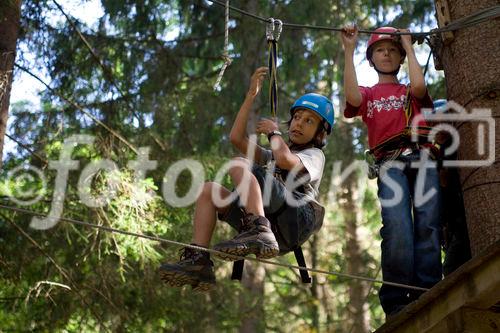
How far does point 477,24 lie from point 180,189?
5267mm

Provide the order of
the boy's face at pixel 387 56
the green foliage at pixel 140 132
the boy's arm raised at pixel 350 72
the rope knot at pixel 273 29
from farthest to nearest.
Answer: the green foliage at pixel 140 132 < the boy's face at pixel 387 56 < the rope knot at pixel 273 29 < the boy's arm raised at pixel 350 72

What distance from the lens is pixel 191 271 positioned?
4406mm

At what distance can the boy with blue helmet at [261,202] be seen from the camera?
4.34 m

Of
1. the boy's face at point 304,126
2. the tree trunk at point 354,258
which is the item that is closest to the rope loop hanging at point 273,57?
the boy's face at point 304,126

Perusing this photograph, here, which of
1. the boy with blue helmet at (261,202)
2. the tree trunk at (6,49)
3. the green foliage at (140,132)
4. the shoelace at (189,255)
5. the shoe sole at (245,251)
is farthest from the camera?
the green foliage at (140,132)

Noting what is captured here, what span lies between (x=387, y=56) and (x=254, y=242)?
146 cm

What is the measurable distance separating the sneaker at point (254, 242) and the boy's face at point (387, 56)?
1242 millimetres

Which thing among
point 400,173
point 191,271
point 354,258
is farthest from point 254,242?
point 354,258

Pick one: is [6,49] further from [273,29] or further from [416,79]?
[416,79]

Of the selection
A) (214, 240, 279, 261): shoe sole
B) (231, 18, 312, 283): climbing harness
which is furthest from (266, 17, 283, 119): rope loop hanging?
(214, 240, 279, 261): shoe sole

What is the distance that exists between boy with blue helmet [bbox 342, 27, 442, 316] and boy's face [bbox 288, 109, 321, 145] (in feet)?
0.76

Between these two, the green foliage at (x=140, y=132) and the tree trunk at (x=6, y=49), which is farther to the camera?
the green foliage at (x=140, y=132)

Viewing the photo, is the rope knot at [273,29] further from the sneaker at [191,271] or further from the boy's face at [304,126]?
the sneaker at [191,271]

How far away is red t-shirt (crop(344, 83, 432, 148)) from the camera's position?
4.72m
